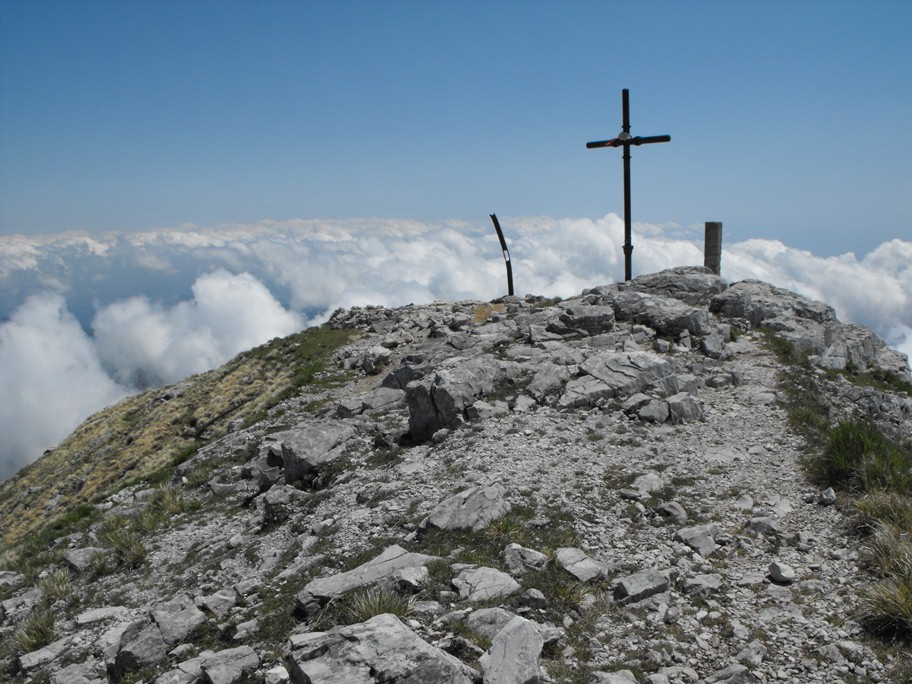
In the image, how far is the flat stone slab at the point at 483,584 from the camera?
8.15 m

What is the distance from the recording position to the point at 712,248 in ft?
85.0

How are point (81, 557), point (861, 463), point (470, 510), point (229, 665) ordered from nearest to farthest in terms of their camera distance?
A: point (229, 665), point (470, 510), point (861, 463), point (81, 557)

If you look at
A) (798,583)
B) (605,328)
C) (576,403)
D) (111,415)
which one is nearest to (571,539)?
(798,583)

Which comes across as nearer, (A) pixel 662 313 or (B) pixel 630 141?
(A) pixel 662 313

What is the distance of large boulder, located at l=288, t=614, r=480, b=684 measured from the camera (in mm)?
6254

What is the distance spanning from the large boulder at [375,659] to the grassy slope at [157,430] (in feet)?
56.4

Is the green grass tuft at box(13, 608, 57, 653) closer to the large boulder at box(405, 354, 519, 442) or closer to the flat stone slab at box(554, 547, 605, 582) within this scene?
the large boulder at box(405, 354, 519, 442)

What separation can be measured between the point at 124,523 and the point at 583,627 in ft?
46.2

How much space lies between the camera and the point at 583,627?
7.68m

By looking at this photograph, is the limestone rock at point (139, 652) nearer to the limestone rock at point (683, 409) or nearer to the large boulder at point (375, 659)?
the large boulder at point (375, 659)

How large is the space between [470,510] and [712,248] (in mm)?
20314

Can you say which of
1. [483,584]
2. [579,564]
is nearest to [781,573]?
[579,564]

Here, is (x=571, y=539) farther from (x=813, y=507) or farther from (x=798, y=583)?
(x=813, y=507)

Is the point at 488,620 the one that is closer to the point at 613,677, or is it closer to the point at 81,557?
the point at 613,677
